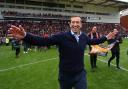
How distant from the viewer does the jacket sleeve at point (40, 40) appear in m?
5.07

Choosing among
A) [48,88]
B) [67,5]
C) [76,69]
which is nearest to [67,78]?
[76,69]

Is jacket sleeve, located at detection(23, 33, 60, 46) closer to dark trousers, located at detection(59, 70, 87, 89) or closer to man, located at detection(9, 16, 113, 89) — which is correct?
man, located at detection(9, 16, 113, 89)

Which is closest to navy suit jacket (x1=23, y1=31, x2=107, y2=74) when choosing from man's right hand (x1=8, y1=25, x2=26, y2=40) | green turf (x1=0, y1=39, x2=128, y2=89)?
man's right hand (x1=8, y1=25, x2=26, y2=40)

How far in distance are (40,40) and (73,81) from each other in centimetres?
113

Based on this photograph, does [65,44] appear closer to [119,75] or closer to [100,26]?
[119,75]

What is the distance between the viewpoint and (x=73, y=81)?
18.6 feet

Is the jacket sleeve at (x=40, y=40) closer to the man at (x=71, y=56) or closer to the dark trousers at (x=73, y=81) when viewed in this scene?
the man at (x=71, y=56)

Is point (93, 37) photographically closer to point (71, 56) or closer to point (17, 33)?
point (71, 56)

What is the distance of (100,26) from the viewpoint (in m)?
60.8

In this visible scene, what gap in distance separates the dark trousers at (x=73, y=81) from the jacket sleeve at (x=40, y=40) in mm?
745

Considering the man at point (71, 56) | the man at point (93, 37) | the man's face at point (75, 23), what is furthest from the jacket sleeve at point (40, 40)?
the man at point (93, 37)

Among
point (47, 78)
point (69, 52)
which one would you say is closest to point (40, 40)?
point (69, 52)

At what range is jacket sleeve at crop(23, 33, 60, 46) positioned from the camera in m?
5.07

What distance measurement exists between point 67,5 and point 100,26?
893cm
